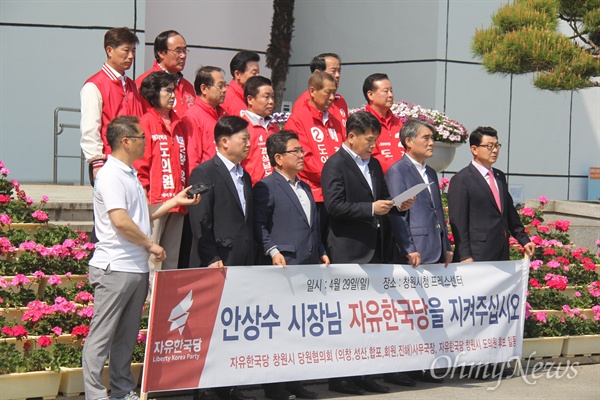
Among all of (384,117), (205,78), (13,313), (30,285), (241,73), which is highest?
(241,73)

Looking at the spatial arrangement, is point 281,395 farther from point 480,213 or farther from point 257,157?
point 480,213

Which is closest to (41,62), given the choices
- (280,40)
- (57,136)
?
(57,136)

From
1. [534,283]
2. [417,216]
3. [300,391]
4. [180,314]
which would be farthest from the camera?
[534,283]

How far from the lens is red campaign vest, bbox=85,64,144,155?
6.91 meters

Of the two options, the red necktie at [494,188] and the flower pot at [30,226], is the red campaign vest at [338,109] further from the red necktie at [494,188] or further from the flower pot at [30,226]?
the flower pot at [30,226]

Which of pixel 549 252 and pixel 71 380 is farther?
pixel 549 252

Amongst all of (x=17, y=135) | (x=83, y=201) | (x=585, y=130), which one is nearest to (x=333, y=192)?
(x=83, y=201)

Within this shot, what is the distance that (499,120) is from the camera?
15.9 metres

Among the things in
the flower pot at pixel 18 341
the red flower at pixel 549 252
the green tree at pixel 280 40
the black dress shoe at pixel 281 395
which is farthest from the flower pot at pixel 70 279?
the green tree at pixel 280 40

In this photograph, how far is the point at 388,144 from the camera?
8.02m

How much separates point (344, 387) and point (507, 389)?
1.27m

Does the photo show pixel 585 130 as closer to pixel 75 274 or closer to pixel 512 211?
pixel 512 211

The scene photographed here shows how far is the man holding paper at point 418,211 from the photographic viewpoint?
23.5 ft

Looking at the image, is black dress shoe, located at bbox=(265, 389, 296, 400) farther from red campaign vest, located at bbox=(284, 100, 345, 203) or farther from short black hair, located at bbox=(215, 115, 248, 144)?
short black hair, located at bbox=(215, 115, 248, 144)
